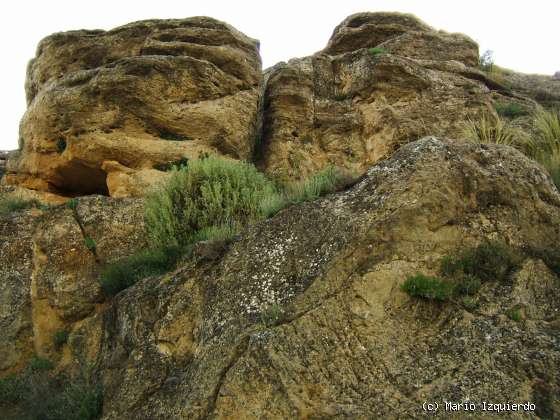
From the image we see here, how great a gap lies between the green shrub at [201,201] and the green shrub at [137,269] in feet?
0.67

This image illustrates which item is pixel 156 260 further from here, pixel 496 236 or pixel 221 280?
pixel 496 236

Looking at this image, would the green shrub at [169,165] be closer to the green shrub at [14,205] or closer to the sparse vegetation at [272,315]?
the green shrub at [14,205]

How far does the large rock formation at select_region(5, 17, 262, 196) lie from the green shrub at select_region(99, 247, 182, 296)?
245cm

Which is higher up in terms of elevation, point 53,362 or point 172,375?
point 172,375

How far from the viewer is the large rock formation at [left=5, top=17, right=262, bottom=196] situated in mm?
11648

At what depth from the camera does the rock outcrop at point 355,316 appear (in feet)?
19.5

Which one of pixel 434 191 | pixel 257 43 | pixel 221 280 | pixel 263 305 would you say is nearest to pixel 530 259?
pixel 434 191

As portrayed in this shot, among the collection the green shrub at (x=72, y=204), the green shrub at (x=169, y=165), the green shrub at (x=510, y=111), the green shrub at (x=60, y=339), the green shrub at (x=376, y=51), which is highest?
the green shrub at (x=376, y=51)

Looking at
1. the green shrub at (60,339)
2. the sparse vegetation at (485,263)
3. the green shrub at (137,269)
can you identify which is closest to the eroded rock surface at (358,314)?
the sparse vegetation at (485,263)

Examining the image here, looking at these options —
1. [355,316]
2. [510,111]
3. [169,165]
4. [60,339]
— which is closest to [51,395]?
[60,339]

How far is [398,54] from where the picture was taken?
14109mm

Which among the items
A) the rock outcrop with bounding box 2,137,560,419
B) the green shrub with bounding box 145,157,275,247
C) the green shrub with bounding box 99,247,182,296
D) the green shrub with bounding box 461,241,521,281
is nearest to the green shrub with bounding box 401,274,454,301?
the rock outcrop with bounding box 2,137,560,419

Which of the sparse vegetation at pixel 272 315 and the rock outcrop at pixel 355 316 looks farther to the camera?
the sparse vegetation at pixel 272 315

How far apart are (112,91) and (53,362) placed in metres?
5.53
